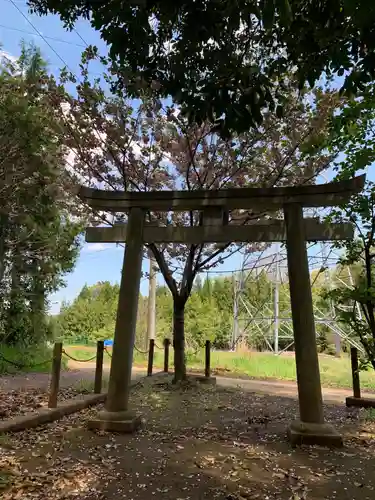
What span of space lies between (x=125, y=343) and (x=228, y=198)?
7.81ft

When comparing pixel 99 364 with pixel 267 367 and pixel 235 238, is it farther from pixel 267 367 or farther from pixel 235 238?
pixel 267 367

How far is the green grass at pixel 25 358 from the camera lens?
10.3m

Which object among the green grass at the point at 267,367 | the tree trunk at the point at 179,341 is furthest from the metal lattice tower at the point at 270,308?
the tree trunk at the point at 179,341

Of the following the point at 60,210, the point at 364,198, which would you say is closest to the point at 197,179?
the point at 364,198

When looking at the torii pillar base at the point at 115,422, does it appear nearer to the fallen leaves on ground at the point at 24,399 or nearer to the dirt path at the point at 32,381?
the fallen leaves on ground at the point at 24,399

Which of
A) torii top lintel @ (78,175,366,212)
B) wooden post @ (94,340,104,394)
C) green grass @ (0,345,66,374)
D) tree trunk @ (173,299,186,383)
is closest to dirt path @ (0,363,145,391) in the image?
green grass @ (0,345,66,374)

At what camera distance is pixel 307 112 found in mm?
7906

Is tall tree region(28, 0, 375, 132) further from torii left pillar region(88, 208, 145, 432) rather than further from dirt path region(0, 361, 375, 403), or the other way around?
dirt path region(0, 361, 375, 403)

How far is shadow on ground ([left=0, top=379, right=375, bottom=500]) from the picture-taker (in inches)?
130

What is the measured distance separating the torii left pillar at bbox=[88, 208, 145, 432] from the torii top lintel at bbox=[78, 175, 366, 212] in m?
0.23

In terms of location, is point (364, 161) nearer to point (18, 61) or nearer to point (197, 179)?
point (197, 179)

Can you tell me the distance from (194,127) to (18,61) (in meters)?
5.10

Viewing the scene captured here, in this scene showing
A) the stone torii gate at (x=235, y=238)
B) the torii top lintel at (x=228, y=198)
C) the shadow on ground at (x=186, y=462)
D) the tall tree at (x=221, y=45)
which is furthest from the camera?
the torii top lintel at (x=228, y=198)

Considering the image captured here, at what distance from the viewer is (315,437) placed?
15.1ft
